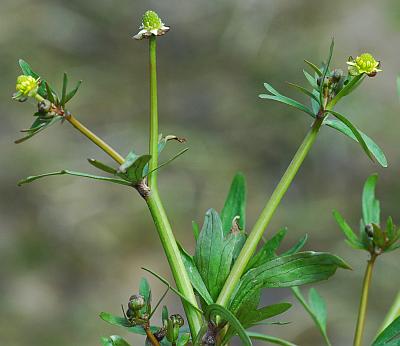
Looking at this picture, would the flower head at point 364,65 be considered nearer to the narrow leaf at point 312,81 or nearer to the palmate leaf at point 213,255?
the narrow leaf at point 312,81

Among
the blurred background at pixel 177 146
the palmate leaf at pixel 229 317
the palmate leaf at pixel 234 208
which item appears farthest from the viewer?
the blurred background at pixel 177 146

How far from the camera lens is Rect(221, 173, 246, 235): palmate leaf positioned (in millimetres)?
580

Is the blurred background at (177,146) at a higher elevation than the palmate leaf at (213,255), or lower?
higher

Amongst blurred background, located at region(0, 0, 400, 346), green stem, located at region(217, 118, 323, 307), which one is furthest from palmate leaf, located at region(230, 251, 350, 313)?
blurred background, located at region(0, 0, 400, 346)

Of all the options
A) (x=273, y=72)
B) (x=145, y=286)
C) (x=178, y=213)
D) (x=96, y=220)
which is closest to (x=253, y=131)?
(x=273, y=72)

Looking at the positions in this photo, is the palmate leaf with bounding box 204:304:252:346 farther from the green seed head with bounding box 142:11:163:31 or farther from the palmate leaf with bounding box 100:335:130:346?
the green seed head with bounding box 142:11:163:31

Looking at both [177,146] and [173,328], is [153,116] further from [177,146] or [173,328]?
[177,146]

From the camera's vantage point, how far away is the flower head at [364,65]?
0.45m

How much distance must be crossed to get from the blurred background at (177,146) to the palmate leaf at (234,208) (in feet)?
5.62

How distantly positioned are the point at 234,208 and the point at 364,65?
0.62ft

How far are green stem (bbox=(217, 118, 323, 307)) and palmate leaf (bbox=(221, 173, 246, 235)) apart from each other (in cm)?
10

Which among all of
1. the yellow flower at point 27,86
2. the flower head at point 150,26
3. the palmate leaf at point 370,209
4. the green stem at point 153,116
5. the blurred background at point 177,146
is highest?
the blurred background at point 177,146

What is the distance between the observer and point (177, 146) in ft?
9.23

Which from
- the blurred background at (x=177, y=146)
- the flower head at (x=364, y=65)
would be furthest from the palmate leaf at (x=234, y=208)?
the blurred background at (x=177, y=146)
